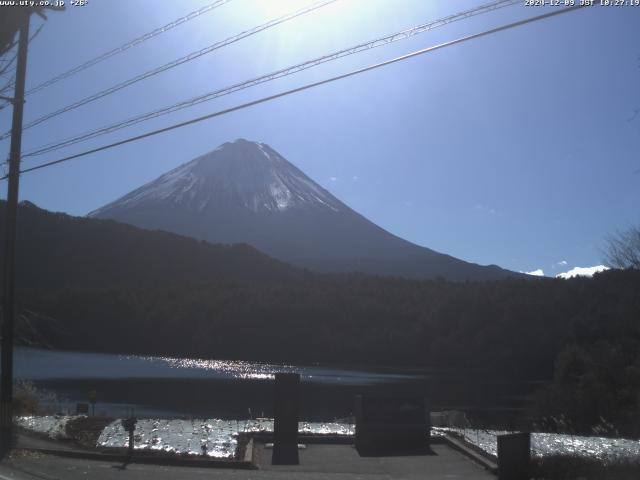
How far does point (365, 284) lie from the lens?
107 m

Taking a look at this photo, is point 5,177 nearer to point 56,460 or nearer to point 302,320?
point 56,460

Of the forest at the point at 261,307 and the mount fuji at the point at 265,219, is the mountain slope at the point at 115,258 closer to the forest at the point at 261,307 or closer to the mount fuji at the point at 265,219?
the forest at the point at 261,307

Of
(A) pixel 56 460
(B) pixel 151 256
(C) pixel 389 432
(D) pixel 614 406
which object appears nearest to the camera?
(A) pixel 56 460

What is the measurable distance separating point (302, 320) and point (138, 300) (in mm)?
18503

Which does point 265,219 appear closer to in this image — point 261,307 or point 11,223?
point 261,307

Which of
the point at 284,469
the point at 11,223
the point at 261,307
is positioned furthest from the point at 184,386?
the point at 261,307

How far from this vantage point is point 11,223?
54.4ft

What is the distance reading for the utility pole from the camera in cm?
1593

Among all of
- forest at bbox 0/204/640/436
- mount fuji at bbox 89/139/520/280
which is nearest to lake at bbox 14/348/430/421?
forest at bbox 0/204/640/436

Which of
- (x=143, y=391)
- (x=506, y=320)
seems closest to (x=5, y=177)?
(x=143, y=391)

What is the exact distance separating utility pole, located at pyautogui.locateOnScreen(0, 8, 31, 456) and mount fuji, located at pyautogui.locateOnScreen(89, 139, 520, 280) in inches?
5614

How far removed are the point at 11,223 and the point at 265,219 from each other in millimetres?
163458

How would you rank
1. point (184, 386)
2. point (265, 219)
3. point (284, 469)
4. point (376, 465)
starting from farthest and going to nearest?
point (265, 219), point (184, 386), point (376, 465), point (284, 469)

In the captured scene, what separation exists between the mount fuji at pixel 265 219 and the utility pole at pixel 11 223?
143 metres
